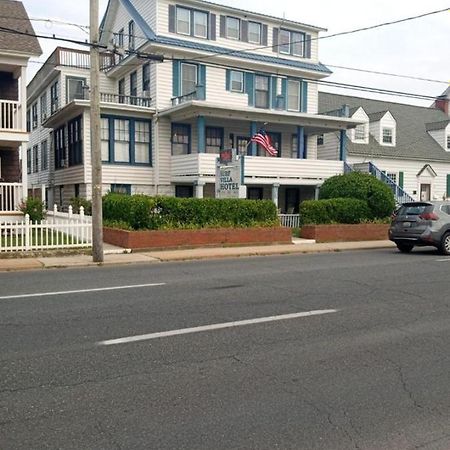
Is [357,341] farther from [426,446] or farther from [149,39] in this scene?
[149,39]

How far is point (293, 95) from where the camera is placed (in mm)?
29125

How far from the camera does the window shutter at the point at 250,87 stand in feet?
90.6

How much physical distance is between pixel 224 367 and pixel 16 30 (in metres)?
20.0

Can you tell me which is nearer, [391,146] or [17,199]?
[17,199]

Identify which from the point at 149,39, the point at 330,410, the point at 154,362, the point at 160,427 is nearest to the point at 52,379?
the point at 154,362

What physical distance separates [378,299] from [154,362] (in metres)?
4.73

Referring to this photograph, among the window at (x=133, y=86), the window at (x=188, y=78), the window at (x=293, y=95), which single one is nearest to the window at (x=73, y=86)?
the window at (x=133, y=86)

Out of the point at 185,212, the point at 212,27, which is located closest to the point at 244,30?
the point at 212,27

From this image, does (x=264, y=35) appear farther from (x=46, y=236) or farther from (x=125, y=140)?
(x=46, y=236)

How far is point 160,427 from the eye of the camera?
390 cm

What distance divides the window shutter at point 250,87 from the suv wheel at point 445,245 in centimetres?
1422

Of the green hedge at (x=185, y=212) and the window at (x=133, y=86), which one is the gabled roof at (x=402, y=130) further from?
the green hedge at (x=185, y=212)

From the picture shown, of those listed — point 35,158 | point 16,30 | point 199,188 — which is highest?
point 16,30

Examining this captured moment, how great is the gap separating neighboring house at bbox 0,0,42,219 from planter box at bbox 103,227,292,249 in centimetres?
479
